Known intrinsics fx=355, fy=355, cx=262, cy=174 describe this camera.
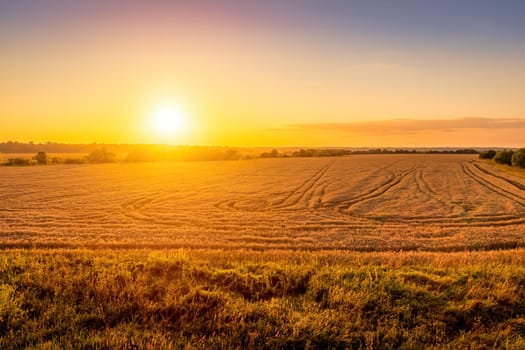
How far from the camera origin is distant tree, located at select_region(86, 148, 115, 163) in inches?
3462

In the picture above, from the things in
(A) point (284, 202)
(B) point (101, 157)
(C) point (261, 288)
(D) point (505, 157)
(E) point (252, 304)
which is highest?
(B) point (101, 157)

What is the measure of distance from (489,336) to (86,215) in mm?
22685

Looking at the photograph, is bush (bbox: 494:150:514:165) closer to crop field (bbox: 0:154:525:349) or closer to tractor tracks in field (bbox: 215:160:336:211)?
tractor tracks in field (bbox: 215:160:336:211)

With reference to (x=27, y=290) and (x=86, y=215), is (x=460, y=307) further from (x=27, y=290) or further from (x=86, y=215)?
(x=86, y=215)

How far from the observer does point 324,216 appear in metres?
23.1

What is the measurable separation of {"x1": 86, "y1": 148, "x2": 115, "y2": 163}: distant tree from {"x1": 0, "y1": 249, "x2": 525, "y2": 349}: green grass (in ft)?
275

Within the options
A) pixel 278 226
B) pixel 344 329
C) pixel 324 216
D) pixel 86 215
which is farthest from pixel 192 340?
pixel 86 215

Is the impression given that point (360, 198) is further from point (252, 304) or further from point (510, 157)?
point (510, 157)

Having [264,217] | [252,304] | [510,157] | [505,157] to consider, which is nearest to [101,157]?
[264,217]

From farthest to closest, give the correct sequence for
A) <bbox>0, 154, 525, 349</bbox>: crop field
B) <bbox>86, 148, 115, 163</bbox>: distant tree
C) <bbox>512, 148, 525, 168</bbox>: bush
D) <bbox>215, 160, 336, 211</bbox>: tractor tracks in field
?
1. <bbox>86, 148, 115, 163</bbox>: distant tree
2. <bbox>512, 148, 525, 168</bbox>: bush
3. <bbox>215, 160, 336, 211</bbox>: tractor tracks in field
4. <bbox>0, 154, 525, 349</bbox>: crop field

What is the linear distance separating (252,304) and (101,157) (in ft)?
298

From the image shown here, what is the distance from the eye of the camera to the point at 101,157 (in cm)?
8888

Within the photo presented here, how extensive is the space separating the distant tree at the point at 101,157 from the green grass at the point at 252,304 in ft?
275

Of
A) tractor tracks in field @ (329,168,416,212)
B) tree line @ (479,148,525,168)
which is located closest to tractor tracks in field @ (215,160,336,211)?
tractor tracks in field @ (329,168,416,212)
